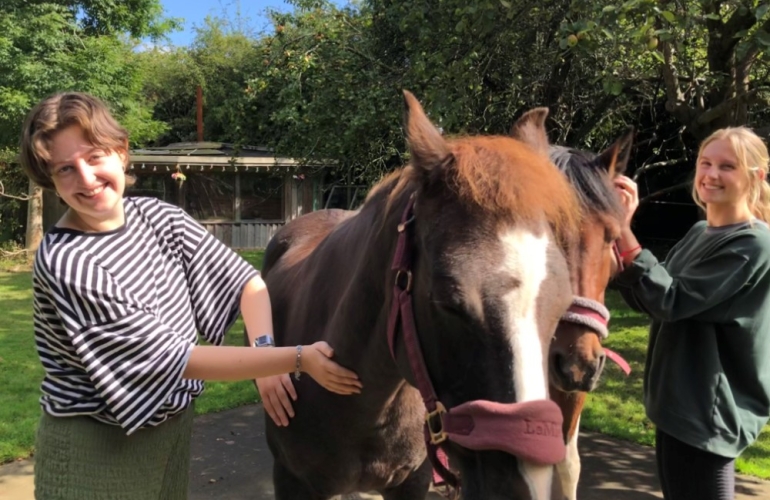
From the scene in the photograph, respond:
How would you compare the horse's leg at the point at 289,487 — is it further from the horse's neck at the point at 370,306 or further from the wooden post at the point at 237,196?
the wooden post at the point at 237,196

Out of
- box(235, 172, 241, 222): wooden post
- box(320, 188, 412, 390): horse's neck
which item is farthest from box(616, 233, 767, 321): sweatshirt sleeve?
box(235, 172, 241, 222): wooden post

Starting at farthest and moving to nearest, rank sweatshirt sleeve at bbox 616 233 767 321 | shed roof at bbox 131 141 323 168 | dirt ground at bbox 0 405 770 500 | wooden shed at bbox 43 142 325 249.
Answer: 1. wooden shed at bbox 43 142 325 249
2. shed roof at bbox 131 141 323 168
3. dirt ground at bbox 0 405 770 500
4. sweatshirt sleeve at bbox 616 233 767 321

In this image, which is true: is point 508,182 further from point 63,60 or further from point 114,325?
point 63,60

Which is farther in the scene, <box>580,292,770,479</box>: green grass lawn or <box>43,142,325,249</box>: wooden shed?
<box>43,142,325,249</box>: wooden shed

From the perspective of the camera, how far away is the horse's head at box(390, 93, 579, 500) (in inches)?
47.1

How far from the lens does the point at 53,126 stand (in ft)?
5.16

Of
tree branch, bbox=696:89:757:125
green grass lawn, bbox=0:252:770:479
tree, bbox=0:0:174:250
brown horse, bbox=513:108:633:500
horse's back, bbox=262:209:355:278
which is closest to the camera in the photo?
brown horse, bbox=513:108:633:500

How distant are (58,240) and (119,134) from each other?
0.35 metres

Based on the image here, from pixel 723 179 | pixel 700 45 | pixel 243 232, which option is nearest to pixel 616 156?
pixel 723 179

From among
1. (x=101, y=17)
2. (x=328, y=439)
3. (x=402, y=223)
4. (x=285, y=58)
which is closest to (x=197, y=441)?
(x=328, y=439)

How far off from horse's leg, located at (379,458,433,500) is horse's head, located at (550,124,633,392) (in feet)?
3.06

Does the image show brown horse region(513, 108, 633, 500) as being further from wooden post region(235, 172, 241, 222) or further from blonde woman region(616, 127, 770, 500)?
wooden post region(235, 172, 241, 222)

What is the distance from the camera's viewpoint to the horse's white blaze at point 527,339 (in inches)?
46.7

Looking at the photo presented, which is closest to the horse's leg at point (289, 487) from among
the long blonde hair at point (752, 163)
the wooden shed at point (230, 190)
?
the long blonde hair at point (752, 163)
